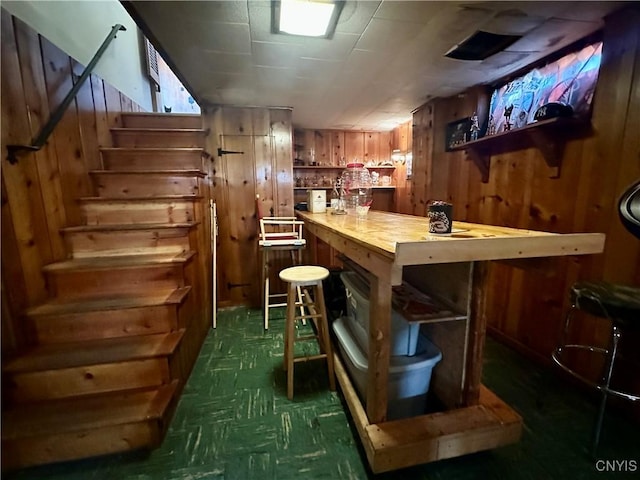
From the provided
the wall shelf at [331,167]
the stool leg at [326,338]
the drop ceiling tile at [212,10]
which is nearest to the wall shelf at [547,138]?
the stool leg at [326,338]

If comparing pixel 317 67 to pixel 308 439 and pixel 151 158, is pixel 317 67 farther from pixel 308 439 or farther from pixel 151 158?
pixel 308 439

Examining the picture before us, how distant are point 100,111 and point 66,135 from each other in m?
0.58

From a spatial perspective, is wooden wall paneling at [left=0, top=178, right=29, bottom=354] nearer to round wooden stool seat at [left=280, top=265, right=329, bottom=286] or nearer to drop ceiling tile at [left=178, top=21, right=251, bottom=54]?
drop ceiling tile at [left=178, top=21, right=251, bottom=54]

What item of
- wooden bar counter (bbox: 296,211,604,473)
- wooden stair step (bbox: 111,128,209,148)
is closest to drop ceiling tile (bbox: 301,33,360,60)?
wooden bar counter (bbox: 296,211,604,473)

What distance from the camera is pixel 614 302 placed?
1.17m

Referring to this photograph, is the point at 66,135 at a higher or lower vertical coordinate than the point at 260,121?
lower

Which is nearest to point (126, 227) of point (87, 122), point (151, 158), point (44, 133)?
point (44, 133)

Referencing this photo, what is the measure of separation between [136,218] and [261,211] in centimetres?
119

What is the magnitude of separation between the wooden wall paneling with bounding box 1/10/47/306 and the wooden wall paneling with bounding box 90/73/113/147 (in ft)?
2.75

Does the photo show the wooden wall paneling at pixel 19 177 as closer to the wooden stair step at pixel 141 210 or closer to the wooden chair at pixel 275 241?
the wooden stair step at pixel 141 210

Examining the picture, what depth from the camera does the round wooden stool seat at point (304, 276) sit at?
1658 millimetres

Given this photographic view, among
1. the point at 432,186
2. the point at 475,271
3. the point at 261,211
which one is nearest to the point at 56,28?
the point at 261,211

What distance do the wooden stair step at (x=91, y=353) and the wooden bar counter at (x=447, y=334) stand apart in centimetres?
105

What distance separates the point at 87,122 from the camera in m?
2.31
